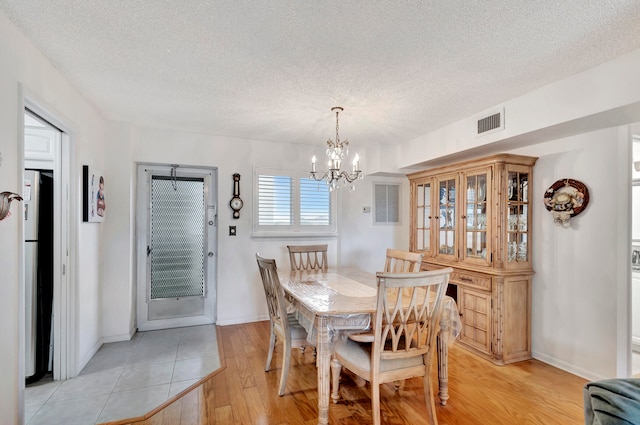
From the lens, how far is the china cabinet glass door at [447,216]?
11.1 ft

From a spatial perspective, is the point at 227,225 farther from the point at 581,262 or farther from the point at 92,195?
the point at 581,262

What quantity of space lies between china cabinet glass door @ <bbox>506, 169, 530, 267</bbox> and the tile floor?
9.84ft

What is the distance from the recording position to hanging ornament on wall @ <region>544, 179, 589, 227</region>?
101 inches

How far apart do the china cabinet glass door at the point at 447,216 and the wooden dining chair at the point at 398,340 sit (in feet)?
5.40

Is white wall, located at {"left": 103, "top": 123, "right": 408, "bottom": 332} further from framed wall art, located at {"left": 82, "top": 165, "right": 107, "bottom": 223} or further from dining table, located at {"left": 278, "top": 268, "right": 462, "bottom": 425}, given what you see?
dining table, located at {"left": 278, "top": 268, "right": 462, "bottom": 425}

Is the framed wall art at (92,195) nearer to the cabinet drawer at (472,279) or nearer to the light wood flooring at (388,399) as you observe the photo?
the light wood flooring at (388,399)

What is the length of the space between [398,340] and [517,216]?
1.97m

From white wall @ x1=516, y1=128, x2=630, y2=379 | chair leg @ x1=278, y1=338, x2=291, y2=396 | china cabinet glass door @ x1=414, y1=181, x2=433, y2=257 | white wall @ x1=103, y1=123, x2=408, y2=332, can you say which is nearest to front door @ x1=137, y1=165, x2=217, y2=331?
white wall @ x1=103, y1=123, x2=408, y2=332

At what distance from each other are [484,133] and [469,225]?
944 millimetres

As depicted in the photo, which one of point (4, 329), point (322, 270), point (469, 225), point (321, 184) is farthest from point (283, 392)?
point (321, 184)

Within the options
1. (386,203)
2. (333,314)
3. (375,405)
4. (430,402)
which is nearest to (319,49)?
(333,314)

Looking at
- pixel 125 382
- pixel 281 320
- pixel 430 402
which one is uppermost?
pixel 281 320

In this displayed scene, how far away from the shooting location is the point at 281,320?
2.37m

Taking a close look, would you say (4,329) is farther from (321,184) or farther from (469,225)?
(469,225)
